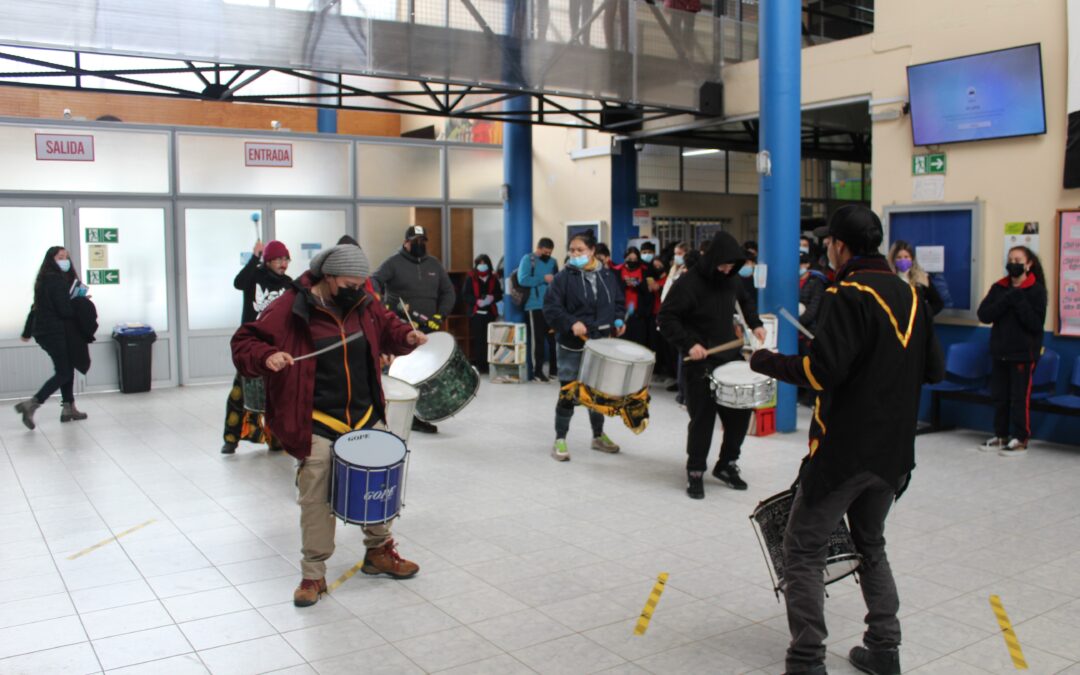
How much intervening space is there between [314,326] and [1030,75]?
6.62 metres

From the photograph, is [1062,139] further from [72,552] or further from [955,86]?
[72,552]

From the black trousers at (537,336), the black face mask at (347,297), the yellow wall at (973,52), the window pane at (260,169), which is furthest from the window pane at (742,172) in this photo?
the black face mask at (347,297)

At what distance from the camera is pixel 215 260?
12289 millimetres

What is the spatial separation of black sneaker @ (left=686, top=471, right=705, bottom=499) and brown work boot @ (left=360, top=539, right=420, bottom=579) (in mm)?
2280

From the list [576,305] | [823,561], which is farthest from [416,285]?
[823,561]

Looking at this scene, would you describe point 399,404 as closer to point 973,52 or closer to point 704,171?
point 973,52

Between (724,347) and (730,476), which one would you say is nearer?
(724,347)

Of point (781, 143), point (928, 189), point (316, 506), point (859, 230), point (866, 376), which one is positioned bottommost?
point (316, 506)

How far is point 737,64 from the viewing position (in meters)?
11.1

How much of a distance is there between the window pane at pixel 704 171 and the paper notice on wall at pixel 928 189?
5.12 meters

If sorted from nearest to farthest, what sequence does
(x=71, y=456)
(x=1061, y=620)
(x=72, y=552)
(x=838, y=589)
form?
(x=1061, y=620) → (x=838, y=589) → (x=72, y=552) → (x=71, y=456)

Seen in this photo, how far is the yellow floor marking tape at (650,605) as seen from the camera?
4285mm

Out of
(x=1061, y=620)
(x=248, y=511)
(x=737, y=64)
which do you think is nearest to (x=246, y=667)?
(x=248, y=511)

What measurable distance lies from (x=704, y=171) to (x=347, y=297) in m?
10.4
